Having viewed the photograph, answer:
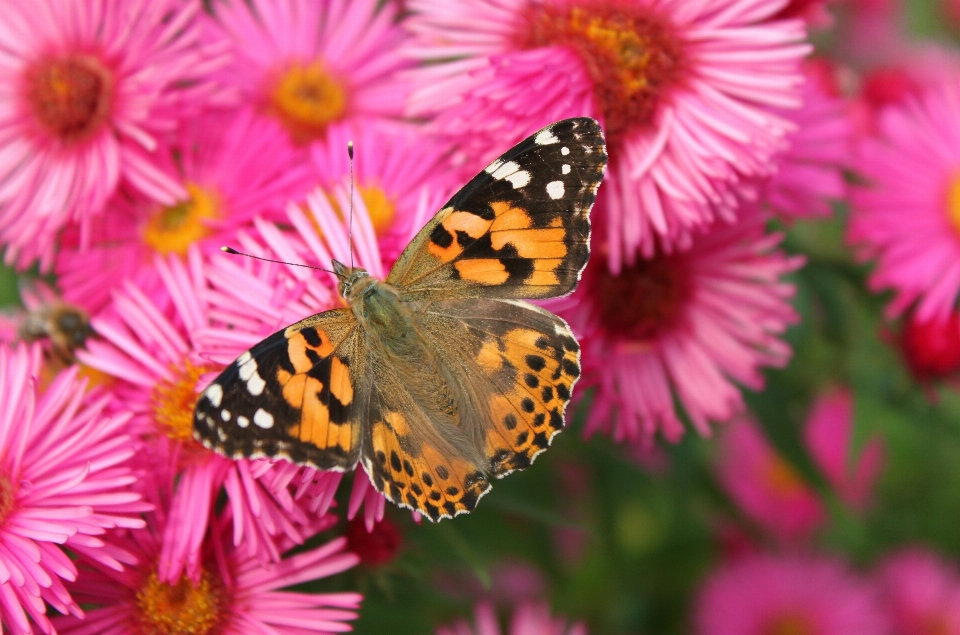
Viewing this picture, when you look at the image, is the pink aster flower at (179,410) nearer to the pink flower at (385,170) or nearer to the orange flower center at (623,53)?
the pink flower at (385,170)

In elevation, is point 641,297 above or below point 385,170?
below

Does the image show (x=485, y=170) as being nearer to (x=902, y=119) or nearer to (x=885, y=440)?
(x=902, y=119)

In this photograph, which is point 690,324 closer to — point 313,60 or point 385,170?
point 385,170

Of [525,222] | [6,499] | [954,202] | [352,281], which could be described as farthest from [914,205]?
[6,499]

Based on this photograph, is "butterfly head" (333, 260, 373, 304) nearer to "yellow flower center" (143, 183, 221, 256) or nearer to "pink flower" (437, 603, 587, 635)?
"yellow flower center" (143, 183, 221, 256)

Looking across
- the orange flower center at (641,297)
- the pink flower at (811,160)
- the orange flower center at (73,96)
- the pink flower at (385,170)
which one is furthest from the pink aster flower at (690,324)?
the orange flower center at (73,96)

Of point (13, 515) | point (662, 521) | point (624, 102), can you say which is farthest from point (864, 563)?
point (13, 515)

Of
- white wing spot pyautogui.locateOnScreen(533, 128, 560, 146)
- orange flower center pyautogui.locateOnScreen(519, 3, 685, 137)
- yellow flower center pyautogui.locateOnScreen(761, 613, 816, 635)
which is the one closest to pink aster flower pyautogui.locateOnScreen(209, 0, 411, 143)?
orange flower center pyautogui.locateOnScreen(519, 3, 685, 137)
